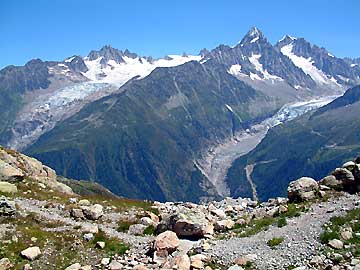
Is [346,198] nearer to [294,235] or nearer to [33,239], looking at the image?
[294,235]

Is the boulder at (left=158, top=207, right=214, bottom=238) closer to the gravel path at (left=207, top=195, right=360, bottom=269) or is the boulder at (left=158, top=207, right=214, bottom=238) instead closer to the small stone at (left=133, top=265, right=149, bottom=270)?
the gravel path at (left=207, top=195, right=360, bottom=269)

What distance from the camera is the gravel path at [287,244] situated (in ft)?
88.4

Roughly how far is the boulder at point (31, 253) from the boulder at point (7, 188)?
15.8 metres

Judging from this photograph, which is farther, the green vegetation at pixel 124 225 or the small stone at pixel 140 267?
the green vegetation at pixel 124 225

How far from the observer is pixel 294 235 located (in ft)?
98.0

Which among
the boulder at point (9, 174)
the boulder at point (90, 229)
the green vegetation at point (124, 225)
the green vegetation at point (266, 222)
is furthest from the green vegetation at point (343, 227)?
the boulder at point (9, 174)

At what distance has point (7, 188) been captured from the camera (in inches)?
1735

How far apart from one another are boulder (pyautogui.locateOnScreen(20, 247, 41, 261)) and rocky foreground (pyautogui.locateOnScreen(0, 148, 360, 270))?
59 millimetres

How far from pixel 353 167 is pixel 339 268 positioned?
17039mm

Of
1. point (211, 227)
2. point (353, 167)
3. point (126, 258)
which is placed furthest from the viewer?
point (353, 167)

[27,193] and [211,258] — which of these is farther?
[27,193]

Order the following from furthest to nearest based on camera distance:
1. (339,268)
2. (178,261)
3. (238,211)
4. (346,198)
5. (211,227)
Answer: (238,211) < (346,198) < (211,227) < (178,261) < (339,268)

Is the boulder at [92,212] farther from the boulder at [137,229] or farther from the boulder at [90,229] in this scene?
the boulder at [137,229]

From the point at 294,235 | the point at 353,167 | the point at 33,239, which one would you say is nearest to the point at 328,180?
the point at 353,167
